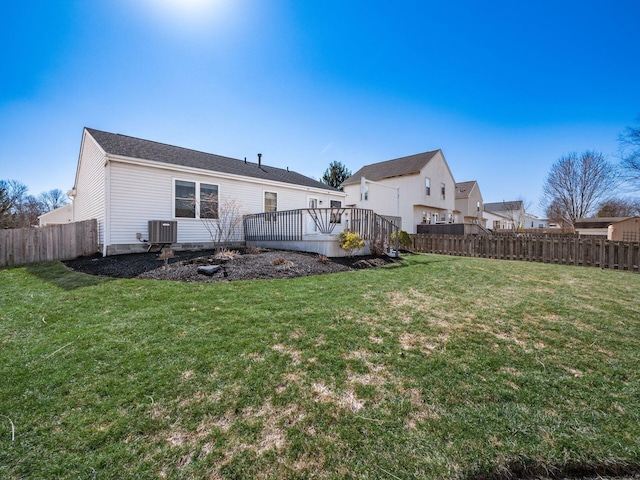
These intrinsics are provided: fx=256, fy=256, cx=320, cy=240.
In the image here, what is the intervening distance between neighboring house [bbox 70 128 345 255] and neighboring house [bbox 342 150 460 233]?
10.1 m

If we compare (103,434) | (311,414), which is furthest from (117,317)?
(311,414)

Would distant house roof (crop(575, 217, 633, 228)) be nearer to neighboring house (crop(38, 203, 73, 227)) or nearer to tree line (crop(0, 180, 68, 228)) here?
neighboring house (crop(38, 203, 73, 227))

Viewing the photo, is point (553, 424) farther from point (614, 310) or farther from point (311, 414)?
point (614, 310)

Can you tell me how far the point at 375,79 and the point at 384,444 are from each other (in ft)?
40.3

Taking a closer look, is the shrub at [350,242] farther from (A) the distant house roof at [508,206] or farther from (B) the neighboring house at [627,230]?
(A) the distant house roof at [508,206]

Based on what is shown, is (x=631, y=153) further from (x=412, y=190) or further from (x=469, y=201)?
(x=412, y=190)

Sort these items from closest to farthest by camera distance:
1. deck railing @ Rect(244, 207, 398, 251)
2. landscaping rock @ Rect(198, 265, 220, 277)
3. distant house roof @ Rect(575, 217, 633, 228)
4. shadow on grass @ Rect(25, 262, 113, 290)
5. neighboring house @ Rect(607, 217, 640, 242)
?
shadow on grass @ Rect(25, 262, 113, 290), landscaping rock @ Rect(198, 265, 220, 277), deck railing @ Rect(244, 207, 398, 251), neighboring house @ Rect(607, 217, 640, 242), distant house roof @ Rect(575, 217, 633, 228)

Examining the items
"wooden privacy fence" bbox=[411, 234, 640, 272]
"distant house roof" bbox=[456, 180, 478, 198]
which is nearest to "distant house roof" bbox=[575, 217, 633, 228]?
"distant house roof" bbox=[456, 180, 478, 198]

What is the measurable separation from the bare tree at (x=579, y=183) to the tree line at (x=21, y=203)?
2144 inches

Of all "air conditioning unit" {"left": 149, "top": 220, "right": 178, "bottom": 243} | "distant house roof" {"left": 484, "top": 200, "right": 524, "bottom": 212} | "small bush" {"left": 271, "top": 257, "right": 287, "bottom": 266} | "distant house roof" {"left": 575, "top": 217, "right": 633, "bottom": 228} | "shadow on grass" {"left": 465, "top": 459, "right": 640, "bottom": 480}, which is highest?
"distant house roof" {"left": 484, "top": 200, "right": 524, "bottom": 212}

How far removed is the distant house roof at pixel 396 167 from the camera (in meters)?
21.6

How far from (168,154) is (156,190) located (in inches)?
91.7

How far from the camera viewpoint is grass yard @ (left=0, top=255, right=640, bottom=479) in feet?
5.21

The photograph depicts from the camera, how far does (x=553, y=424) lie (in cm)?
187
